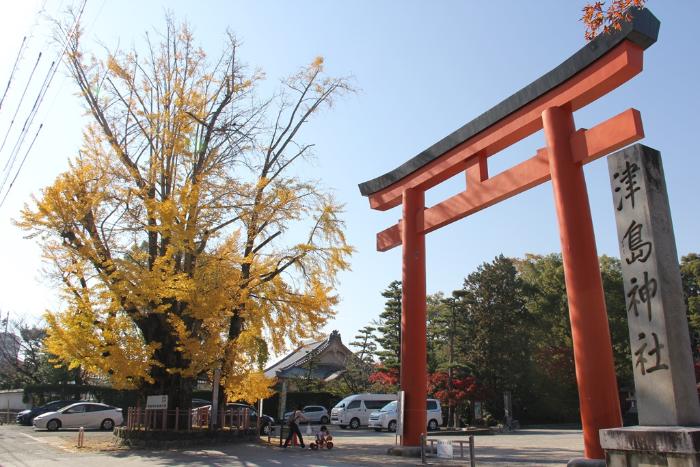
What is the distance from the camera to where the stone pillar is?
5.75m

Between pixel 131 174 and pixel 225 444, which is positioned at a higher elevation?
pixel 131 174

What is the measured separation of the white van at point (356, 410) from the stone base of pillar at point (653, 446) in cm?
2385

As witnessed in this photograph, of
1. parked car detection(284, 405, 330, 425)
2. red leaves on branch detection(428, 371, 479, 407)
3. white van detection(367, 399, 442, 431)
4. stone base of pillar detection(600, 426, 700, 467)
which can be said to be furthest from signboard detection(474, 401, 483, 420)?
stone base of pillar detection(600, 426, 700, 467)

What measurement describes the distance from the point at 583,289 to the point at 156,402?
1285 cm

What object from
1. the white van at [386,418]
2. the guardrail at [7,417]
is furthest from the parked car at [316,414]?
the guardrail at [7,417]

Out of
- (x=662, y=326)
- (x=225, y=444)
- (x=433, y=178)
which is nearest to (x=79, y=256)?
(x=225, y=444)

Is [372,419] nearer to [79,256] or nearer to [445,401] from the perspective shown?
[445,401]

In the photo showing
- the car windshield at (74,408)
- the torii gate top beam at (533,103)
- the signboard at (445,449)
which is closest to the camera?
the torii gate top beam at (533,103)

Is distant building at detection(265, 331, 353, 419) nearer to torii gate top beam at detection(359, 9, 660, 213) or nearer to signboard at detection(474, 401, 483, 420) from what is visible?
signboard at detection(474, 401, 483, 420)

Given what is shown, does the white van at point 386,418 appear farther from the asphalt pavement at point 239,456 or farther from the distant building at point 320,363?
the distant building at point 320,363

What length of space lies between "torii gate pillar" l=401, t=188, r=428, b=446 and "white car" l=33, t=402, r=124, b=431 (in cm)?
1851

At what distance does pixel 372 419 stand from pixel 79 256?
1654 centimetres

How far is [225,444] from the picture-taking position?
1617 centimetres

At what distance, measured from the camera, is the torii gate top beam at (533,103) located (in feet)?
29.8
